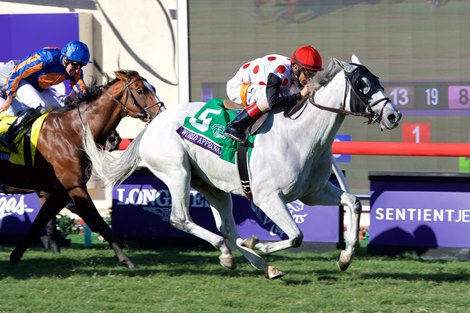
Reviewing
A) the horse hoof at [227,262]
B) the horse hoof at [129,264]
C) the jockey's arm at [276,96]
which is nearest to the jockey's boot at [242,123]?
the jockey's arm at [276,96]

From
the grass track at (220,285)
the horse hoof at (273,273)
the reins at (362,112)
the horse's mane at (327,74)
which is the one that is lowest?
the grass track at (220,285)

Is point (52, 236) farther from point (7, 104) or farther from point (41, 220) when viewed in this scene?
point (7, 104)

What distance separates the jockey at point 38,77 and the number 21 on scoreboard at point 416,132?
3.78 metres

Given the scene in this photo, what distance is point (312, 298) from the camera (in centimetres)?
694

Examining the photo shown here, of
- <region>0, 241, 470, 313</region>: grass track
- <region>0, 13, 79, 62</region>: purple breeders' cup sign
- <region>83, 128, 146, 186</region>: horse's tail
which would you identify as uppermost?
<region>0, 13, 79, 62</region>: purple breeders' cup sign

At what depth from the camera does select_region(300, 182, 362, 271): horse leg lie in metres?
7.37

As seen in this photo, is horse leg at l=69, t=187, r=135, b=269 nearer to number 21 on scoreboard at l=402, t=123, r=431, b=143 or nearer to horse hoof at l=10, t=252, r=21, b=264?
horse hoof at l=10, t=252, r=21, b=264

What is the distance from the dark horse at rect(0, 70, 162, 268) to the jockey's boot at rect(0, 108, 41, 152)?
0.14 metres

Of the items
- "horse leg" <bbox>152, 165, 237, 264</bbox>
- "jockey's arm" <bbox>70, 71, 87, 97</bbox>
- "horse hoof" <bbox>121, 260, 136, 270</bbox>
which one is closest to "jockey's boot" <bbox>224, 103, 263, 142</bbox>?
"horse leg" <bbox>152, 165, 237, 264</bbox>

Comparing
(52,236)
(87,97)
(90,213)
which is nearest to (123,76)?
(87,97)

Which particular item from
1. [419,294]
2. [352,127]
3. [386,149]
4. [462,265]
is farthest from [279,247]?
[352,127]

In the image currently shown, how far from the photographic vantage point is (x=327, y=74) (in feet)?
24.2

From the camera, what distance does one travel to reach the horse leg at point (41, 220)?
869 centimetres

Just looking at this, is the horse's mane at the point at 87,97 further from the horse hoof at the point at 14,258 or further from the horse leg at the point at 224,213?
the horse leg at the point at 224,213
